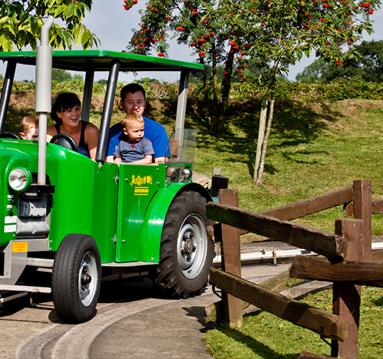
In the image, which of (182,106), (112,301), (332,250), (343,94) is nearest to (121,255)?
(112,301)

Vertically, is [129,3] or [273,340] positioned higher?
[129,3]

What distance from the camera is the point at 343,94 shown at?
29.9 meters

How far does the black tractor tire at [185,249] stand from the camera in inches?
354

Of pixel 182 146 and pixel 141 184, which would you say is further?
pixel 182 146

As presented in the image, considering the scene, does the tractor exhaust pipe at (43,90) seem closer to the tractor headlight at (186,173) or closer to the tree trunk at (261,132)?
the tractor headlight at (186,173)

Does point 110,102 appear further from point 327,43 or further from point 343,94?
point 343,94

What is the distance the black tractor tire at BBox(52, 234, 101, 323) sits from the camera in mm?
7590

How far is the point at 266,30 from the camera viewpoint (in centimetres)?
1888

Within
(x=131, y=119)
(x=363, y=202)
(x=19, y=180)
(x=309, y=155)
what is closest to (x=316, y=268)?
(x=363, y=202)

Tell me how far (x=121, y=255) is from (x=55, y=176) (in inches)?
41.9

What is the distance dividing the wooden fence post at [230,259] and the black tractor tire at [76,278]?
1.12m

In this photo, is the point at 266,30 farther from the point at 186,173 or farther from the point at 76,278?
the point at 76,278

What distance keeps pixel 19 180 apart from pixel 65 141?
0.89 m

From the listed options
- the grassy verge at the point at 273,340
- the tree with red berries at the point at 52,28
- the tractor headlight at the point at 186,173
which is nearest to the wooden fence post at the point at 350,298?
the grassy verge at the point at 273,340
